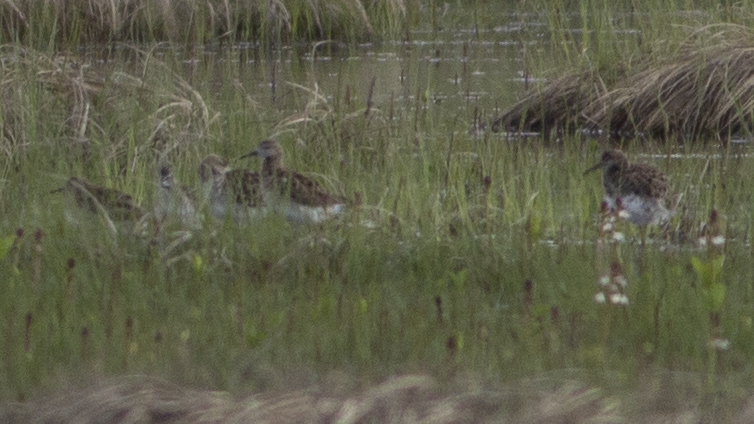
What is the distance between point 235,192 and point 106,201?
680 mm

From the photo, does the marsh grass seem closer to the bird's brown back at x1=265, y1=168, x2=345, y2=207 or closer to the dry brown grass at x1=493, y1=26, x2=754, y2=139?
the dry brown grass at x1=493, y1=26, x2=754, y2=139

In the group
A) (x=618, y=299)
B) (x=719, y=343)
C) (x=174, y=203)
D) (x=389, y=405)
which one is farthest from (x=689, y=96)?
(x=389, y=405)

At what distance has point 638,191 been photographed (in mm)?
7293

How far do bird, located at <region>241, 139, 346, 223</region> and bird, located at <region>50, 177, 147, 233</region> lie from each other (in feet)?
2.15

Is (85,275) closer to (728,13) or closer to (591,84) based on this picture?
(591,84)

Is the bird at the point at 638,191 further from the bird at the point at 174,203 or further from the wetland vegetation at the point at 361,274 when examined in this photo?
the bird at the point at 174,203

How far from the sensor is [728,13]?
491 inches

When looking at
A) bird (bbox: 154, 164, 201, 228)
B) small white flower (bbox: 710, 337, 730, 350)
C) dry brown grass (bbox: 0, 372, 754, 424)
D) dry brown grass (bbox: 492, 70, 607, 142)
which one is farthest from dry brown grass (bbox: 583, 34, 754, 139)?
dry brown grass (bbox: 0, 372, 754, 424)

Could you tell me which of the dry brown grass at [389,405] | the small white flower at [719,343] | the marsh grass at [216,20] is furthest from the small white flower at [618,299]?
the marsh grass at [216,20]

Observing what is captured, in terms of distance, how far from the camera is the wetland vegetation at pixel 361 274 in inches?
172

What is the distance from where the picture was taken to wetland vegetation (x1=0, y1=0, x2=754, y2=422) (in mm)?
4379

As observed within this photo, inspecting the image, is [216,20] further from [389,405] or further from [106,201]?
[389,405]

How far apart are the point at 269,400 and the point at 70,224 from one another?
267cm

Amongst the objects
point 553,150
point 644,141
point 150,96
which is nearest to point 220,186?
point 150,96
